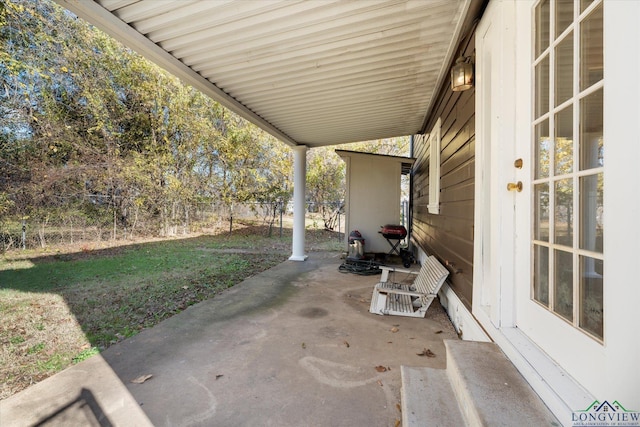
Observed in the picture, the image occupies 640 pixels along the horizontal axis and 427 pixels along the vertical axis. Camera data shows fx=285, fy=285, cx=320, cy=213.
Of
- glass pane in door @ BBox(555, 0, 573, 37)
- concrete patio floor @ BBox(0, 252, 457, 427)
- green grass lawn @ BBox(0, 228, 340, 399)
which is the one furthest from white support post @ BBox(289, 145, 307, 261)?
glass pane in door @ BBox(555, 0, 573, 37)

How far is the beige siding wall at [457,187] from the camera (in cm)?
247

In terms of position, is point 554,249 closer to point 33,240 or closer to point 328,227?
point 33,240

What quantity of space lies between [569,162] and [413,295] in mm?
2243

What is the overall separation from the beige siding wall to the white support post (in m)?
3.17

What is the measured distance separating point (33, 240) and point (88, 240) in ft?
3.32

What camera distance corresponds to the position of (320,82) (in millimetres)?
3439

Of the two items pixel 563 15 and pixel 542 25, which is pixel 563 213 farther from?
pixel 542 25

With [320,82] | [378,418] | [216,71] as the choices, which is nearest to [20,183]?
[216,71]

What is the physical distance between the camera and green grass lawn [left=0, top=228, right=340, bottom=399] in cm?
239

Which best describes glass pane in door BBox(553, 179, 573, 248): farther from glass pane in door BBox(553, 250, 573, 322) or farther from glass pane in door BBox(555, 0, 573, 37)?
glass pane in door BBox(555, 0, 573, 37)

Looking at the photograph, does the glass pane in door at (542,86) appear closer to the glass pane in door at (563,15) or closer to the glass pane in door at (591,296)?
the glass pane in door at (563,15)

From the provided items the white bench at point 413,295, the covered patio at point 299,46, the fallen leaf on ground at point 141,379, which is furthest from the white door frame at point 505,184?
the fallen leaf on ground at point 141,379

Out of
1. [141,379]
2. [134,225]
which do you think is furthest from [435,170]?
[134,225]

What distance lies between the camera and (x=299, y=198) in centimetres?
648
